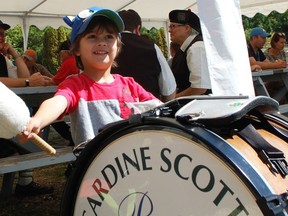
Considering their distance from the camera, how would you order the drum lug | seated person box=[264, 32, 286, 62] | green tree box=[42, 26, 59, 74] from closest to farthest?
the drum lug < seated person box=[264, 32, 286, 62] < green tree box=[42, 26, 59, 74]

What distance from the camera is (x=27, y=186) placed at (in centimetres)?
400

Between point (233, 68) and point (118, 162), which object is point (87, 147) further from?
point (233, 68)

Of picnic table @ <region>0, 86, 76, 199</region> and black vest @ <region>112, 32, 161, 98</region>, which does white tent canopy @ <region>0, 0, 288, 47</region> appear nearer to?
picnic table @ <region>0, 86, 76, 199</region>

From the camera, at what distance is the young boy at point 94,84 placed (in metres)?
1.83

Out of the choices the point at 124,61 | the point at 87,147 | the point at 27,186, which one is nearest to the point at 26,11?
the point at 27,186

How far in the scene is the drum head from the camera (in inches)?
46.6

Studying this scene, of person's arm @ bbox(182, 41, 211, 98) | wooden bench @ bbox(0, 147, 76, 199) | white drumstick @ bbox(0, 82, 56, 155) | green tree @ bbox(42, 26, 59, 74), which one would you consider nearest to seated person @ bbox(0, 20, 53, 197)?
wooden bench @ bbox(0, 147, 76, 199)

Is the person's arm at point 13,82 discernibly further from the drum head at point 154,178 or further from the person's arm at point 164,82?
the drum head at point 154,178

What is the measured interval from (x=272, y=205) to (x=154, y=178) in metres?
0.35

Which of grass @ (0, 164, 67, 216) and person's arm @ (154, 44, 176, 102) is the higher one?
person's arm @ (154, 44, 176, 102)

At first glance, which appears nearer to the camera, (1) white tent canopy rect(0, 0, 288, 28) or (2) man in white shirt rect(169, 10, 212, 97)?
(2) man in white shirt rect(169, 10, 212, 97)

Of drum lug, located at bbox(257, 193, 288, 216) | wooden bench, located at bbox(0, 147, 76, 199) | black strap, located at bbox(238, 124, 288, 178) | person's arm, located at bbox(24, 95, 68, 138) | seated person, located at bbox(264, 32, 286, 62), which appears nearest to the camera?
drum lug, located at bbox(257, 193, 288, 216)

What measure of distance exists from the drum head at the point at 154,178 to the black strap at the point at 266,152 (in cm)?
11

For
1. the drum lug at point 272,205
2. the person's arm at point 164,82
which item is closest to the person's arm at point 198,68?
the person's arm at point 164,82
